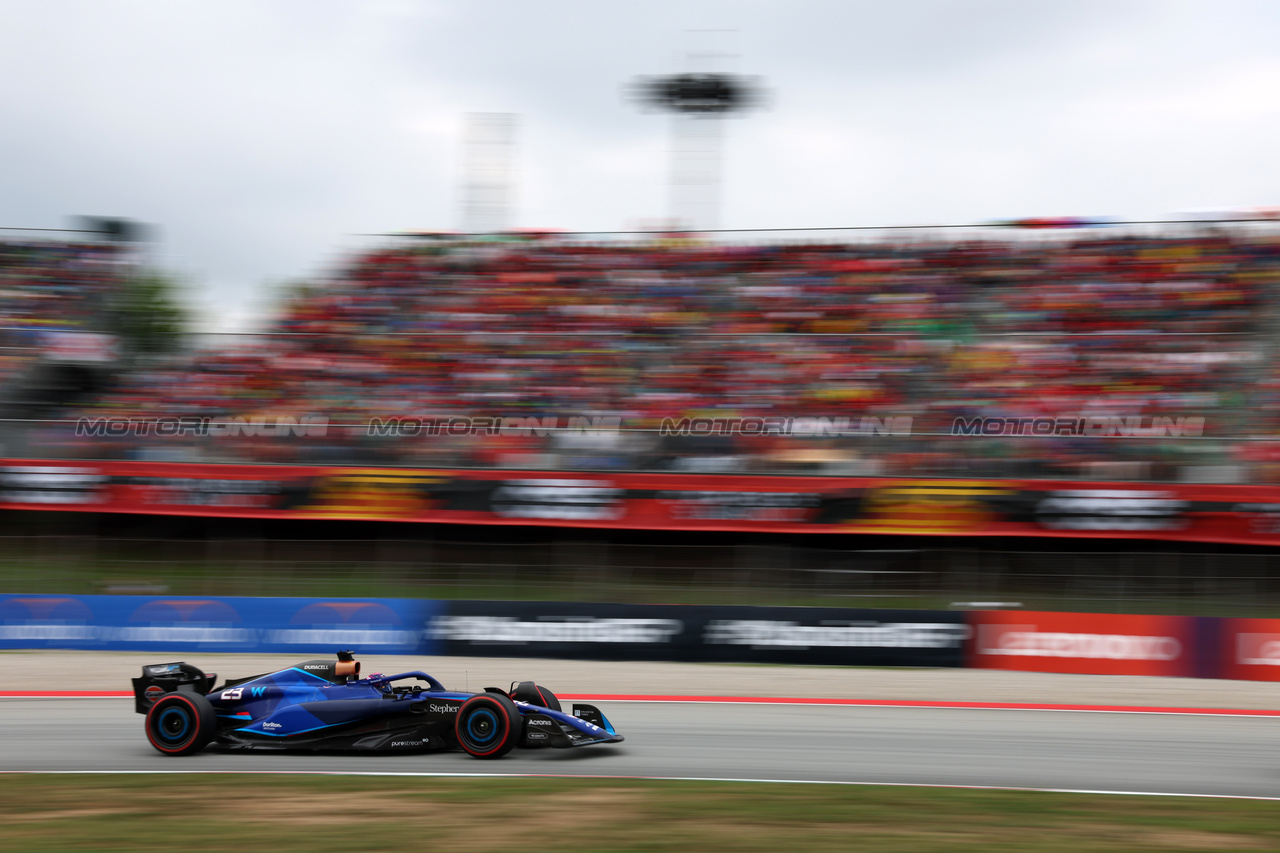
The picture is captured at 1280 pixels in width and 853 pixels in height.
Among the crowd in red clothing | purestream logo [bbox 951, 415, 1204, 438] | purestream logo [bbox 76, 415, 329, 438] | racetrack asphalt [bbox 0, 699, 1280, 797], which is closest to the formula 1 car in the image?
racetrack asphalt [bbox 0, 699, 1280, 797]

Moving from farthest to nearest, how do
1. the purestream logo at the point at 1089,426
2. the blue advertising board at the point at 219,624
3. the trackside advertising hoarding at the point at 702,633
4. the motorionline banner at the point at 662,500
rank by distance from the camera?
the purestream logo at the point at 1089,426
the blue advertising board at the point at 219,624
the motorionline banner at the point at 662,500
the trackside advertising hoarding at the point at 702,633

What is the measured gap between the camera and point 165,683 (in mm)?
→ 9438

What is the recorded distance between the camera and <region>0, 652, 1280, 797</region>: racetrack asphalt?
9133mm

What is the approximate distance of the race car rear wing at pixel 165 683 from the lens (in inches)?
370

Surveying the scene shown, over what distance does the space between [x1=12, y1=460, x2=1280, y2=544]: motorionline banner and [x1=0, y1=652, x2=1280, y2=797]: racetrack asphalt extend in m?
2.33

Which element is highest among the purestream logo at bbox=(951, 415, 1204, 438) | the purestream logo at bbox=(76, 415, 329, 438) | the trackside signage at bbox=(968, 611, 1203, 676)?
the purestream logo at bbox=(951, 415, 1204, 438)

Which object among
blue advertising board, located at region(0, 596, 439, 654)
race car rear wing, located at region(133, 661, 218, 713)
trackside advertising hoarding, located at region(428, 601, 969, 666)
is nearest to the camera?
race car rear wing, located at region(133, 661, 218, 713)

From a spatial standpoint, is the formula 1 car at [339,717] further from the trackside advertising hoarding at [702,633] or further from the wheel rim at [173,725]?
the trackside advertising hoarding at [702,633]

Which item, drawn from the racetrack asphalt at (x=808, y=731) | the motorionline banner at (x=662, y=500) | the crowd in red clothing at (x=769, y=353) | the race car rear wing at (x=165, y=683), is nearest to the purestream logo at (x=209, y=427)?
the crowd in red clothing at (x=769, y=353)

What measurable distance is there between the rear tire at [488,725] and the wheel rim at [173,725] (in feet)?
7.07

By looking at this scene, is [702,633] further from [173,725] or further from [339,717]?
[173,725]

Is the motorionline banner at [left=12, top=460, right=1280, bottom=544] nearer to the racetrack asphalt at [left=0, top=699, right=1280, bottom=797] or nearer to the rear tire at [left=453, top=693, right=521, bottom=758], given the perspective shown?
the racetrack asphalt at [left=0, top=699, right=1280, bottom=797]

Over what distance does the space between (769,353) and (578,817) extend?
12.5 m

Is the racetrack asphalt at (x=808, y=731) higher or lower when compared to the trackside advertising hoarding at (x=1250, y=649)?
lower
